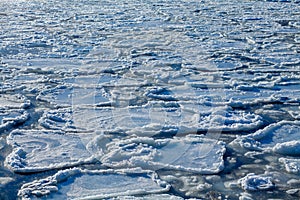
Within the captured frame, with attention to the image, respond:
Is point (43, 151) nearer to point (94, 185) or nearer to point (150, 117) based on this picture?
point (94, 185)

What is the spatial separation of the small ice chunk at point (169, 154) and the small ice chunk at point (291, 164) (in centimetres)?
36

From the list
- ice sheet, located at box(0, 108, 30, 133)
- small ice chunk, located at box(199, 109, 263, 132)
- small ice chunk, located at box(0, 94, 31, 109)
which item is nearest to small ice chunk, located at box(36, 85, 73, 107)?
small ice chunk, located at box(0, 94, 31, 109)

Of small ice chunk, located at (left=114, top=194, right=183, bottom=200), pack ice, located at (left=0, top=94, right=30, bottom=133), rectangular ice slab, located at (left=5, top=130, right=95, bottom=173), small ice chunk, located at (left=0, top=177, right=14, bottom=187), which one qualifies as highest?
pack ice, located at (left=0, top=94, right=30, bottom=133)

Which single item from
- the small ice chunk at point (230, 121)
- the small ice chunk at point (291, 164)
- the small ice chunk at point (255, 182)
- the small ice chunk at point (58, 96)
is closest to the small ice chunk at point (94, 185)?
the small ice chunk at point (255, 182)

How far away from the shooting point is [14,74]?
186 inches

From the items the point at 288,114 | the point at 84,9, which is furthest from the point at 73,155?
the point at 84,9

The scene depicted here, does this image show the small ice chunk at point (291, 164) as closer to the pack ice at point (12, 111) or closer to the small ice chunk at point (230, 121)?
the small ice chunk at point (230, 121)

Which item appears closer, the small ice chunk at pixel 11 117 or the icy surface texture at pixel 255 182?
the icy surface texture at pixel 255 182

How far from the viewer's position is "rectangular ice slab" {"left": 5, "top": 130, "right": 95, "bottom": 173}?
257 cm

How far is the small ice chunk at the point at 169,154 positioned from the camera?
254 cm

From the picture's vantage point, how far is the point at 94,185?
2342mm

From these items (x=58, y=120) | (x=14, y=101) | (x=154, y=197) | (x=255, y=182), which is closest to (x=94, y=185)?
(x=154, y=197)

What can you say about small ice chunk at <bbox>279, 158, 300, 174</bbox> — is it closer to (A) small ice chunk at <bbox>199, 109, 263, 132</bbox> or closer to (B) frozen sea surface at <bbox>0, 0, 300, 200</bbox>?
(B) frozen sea surface at <bbox>0, 0, 300, 200</bbox>

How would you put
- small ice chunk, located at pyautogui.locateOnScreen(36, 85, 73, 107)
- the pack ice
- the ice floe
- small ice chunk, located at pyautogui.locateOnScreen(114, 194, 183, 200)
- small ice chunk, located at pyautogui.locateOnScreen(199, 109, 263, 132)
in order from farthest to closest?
small ice chunk, located at pyautogui.locateOnScreen(36, 85, 73, 107) → the pack ice → small ice chunk, located at pyautogui.locateOnScreen(199, 109, 263, 132) → the ice floe → small ice chunk, located at pyautogui.locateOnScreen(114, 194, 183, 200)
